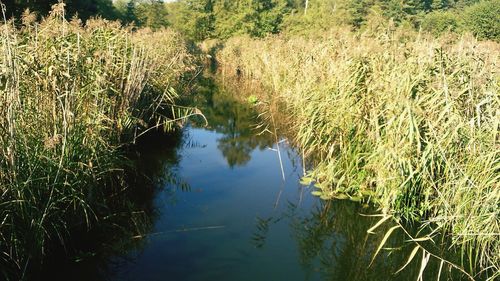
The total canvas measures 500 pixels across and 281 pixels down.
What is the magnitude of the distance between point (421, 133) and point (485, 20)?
42.9 m

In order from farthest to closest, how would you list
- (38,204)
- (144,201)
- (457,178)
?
(144,201) → (457,178) → (38,204)

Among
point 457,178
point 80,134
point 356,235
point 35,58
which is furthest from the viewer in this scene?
point 356,235

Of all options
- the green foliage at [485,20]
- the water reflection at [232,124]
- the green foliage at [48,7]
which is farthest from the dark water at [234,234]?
the green foliage at [485,20]

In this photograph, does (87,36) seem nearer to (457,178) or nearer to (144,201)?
(144,201)

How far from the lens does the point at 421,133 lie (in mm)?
5238

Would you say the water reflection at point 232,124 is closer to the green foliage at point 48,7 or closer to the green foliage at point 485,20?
the green foliage at point 48,7

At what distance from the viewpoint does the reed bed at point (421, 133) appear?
4.19 metres

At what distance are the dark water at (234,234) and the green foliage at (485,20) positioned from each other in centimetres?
3859

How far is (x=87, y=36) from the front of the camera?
6.62 meters

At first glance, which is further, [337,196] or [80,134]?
[337,196]

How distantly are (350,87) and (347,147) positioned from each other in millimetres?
904

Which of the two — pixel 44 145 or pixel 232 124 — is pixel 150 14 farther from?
pixel 44 145

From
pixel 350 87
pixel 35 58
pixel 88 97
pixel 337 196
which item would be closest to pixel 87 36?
pixel 88 97

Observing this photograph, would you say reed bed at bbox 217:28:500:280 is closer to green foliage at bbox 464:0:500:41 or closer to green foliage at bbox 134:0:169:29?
green foliage at bbox 464:0:500:41
